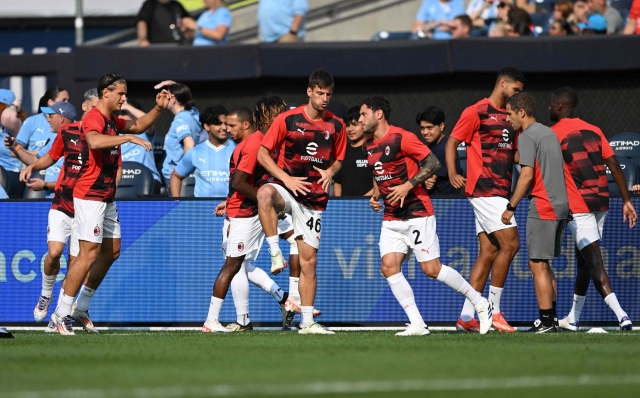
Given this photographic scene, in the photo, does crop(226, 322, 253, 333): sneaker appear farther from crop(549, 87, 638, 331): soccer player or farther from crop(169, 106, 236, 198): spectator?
crop(549, 87, 638, 331): soccer player

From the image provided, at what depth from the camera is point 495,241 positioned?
10.9 meters

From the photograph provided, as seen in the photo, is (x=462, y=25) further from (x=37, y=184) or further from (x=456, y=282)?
(x=456, y=282)

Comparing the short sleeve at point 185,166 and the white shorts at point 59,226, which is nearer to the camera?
the white shorts at point 59,226

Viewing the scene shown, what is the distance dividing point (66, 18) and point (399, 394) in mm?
13235

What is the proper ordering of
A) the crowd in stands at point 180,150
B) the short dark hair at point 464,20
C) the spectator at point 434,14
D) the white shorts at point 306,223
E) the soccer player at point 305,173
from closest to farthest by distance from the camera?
the soccer player at point 305,173 → the white shorts at point 306,223 → the crowd in stands at point 180,150 → the short dark hair at point 464,20 → the spectator at point 434,14

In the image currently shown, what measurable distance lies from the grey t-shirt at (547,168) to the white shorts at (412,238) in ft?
4.04

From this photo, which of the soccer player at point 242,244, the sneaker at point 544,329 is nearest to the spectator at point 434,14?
the soccer player at point 242,244

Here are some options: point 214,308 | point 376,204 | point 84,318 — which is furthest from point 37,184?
point 376,204

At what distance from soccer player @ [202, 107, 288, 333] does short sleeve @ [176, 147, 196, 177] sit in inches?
68.4

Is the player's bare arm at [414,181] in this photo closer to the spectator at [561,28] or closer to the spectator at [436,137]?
the spectator at [436,137]

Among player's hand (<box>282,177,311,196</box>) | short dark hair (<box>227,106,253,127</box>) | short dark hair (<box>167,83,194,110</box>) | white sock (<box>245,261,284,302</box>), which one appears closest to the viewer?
player's hand (<box>282,177,311,196</box>)

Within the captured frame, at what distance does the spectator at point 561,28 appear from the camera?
16031mm

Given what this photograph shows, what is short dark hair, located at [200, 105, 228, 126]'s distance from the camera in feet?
41.4

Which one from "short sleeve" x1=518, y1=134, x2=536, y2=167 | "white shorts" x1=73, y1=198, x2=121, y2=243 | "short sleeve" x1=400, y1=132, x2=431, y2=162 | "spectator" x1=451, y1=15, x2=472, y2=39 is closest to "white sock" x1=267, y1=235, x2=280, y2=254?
"short sleeve" x1=400, y1=132, x2=431, y2=162
